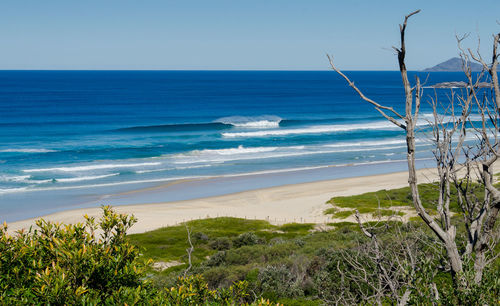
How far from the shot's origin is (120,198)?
33688 mm

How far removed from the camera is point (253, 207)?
33.1 metres

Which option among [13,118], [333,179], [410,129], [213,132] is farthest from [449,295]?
[13,118]

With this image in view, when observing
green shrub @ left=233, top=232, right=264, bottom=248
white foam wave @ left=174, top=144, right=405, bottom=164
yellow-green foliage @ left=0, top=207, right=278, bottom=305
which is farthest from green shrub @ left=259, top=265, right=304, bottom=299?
white foam wave @ left=174, top=144, right=405, bottom=164

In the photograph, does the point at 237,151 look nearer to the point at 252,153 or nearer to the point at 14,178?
the point at 252,153

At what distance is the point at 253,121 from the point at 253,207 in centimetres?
4382

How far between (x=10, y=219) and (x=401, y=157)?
126 ft

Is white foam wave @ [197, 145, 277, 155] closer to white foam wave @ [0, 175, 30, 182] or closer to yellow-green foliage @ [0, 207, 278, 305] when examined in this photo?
white foam wave @ [0, 175, 30, 182]

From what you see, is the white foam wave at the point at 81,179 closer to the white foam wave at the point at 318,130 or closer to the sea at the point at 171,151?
the sea at the point at 171,151

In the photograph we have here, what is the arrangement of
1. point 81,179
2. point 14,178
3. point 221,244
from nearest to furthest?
point 221,244
point 14,178
point 81,179

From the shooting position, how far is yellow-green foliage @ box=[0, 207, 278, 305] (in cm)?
441

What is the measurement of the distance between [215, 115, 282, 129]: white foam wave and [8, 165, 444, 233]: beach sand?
34290mm

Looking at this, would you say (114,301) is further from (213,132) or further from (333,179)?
(213,132)

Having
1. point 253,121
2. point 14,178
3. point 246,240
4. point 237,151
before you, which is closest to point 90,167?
point 14,178

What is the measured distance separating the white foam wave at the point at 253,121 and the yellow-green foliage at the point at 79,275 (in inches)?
2582
